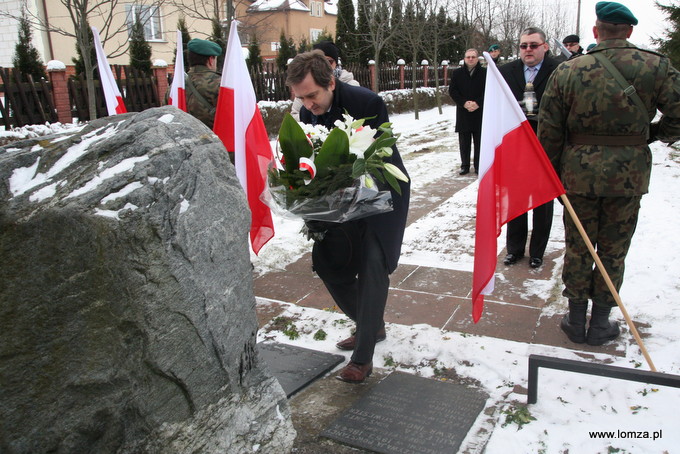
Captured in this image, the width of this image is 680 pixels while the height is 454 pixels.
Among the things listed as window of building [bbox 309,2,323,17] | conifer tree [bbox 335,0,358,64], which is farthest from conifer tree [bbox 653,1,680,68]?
window of building [bbox 309,2,323,17]

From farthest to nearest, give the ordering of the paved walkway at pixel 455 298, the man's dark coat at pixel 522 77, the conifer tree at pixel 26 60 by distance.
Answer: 1. the conifer tree at pixel 26 60
2. the man's dark coat at pixel 522 77
3. the paved walkway at pixel 455 298

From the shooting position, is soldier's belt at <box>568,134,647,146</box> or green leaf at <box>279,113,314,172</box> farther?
soldier's belt at <box>568,134,647,146</box>

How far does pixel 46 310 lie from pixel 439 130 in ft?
46.2

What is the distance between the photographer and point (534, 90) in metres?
5.24

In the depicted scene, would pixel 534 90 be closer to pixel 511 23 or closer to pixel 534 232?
pixel 534 232

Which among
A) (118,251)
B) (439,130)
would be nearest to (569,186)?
(118,251)

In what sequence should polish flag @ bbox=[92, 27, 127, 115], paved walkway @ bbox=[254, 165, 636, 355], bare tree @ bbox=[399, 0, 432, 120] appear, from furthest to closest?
1. bare tree @ bbox=[399, 0, 432, 120]
2. polish flag @ bbox=[92, 27, 127, 115]
3. paved walkway @ bbox=[254, 165, 636, 355]

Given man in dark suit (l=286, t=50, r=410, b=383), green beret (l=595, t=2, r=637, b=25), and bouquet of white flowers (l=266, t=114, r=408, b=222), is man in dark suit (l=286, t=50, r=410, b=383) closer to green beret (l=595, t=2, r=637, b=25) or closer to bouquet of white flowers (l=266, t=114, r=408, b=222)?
bouquet of white flowers (l=266, t=114, r=408, b=222)

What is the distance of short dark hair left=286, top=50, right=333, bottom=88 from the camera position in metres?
3.14

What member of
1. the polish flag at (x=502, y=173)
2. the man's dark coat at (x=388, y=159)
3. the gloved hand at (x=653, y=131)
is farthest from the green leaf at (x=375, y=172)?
the gloved hand at (x=653, y=131)

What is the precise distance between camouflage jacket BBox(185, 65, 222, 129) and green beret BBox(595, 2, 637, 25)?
2.93m

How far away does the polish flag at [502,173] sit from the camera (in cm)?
300

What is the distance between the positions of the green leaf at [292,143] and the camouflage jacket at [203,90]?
6.98 ft

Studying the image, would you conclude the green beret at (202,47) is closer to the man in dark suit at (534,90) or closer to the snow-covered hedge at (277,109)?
the man in dark suit at (534,90)
